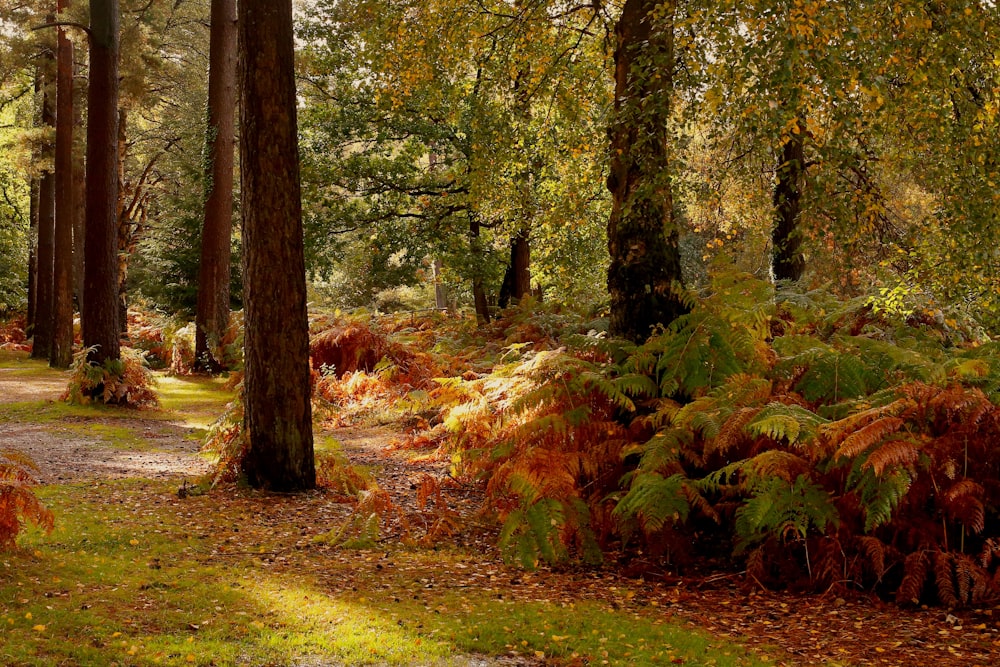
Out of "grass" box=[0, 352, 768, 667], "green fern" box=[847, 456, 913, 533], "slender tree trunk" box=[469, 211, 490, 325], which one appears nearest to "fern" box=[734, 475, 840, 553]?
"green fern" box=[847, 456, 913, 533]

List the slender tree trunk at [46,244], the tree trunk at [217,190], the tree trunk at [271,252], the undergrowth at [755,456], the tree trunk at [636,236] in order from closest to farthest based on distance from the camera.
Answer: the undergrowth at [755,456] → the tree trunk at [636,236] → the tree trunk at [271,252] → the tree trunk at [217,190] → the slender tree trunk at [46,244]

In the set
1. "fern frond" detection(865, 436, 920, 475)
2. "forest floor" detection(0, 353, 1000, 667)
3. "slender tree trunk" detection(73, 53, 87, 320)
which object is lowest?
"forest floor" detection(0, 353, 1000, 667)

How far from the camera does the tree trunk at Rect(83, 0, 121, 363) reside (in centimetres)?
1245

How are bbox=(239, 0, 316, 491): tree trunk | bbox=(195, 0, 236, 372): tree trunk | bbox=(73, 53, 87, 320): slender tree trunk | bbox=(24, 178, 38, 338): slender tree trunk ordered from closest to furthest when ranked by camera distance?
1. bbox=(239, 0, 316, 491): tree trunk
2. bbox=(195, 0, 236, 372): tree trunk
3. bbox=(73, 53, 87, 320): slender tree trunk
4. bbox=(24, 178, 38, 338): slender tree trunk

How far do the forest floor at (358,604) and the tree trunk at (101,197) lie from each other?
6.34 metres

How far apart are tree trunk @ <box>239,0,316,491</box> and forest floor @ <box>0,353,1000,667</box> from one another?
0.52 meters

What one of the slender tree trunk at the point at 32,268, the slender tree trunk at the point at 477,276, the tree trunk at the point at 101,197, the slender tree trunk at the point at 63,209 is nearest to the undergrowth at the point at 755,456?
the tree trunk at the point at 101,197

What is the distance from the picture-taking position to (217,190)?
16.2m

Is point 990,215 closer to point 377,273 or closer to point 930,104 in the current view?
point 930,104

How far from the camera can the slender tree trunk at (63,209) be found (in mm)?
19312

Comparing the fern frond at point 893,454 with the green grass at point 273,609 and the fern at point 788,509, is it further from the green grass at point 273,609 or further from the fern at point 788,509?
the green grass at point 273,609

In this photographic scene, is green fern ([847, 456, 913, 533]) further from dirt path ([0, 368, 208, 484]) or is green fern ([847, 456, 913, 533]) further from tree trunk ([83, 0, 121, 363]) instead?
tree trunk ([83, 0, 121, 363])

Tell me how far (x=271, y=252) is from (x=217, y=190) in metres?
10.1

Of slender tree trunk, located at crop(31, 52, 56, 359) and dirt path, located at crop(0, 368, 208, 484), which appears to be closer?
dirt path, located at crop(0, 368, 208, 484)
